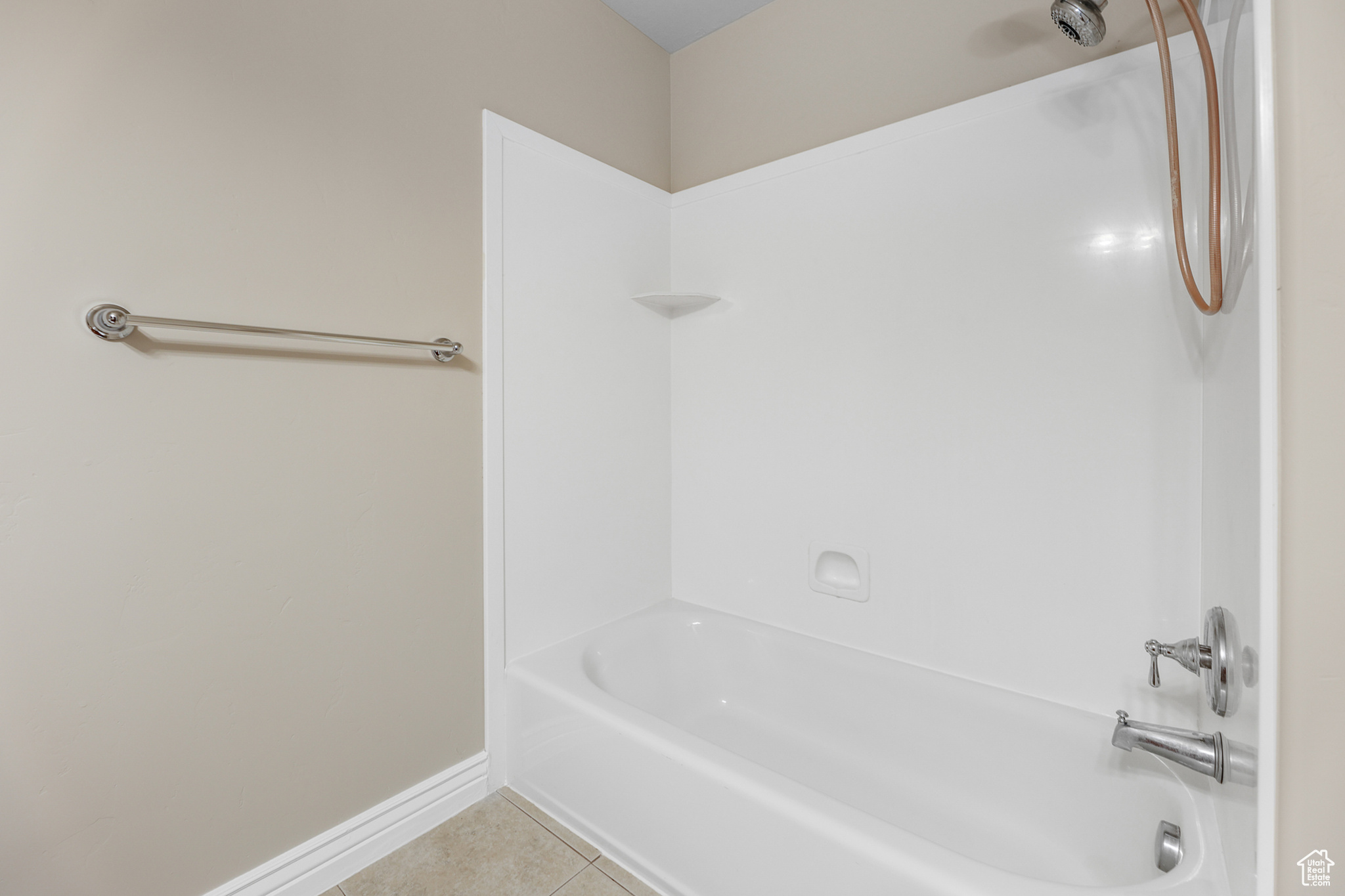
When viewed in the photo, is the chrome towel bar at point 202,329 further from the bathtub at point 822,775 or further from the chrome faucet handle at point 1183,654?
the chrome faucet handle at point 1183,654

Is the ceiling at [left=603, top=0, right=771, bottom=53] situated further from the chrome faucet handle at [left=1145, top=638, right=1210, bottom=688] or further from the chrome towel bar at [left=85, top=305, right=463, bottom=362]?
the chrome faucet handle at [left=1145, top=638, right=1210, bottom=688]

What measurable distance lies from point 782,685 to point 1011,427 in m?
0.99

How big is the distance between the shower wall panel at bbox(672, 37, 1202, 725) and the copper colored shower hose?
0.59 feet

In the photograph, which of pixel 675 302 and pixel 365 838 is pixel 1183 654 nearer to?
pixel 675 302

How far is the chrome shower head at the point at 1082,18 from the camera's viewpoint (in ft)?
3.67

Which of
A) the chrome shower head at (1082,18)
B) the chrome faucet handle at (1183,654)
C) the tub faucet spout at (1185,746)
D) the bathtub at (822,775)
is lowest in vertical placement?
the bathtub at (822,775)

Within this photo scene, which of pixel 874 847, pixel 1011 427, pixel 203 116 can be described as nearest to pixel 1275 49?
pixel 1011 427

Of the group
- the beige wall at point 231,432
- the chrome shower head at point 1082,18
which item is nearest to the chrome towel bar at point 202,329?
the beige wall at point 231,432

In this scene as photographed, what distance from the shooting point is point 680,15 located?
1.97 m

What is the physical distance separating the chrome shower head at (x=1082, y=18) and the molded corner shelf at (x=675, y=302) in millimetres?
1049

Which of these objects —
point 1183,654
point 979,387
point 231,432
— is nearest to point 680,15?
point 979,387

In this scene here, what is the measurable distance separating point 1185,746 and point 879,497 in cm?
81

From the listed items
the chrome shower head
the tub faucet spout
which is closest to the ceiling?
the chrome shower head

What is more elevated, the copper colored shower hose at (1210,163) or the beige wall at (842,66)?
the beige wall at (842,66)
